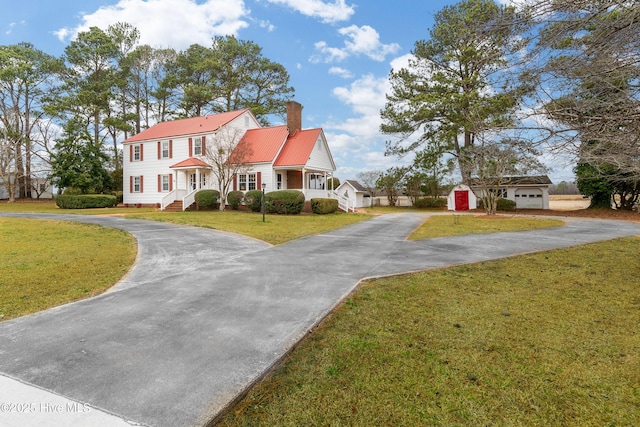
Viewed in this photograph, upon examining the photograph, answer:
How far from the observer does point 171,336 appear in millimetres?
3412

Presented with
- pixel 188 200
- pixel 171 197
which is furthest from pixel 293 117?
pixel 171 197

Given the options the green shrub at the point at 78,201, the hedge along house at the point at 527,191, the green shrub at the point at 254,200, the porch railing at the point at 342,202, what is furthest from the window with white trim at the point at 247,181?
the hedge along house at the point at 527,191

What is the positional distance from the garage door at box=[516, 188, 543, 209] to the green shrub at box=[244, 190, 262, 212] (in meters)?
26.1

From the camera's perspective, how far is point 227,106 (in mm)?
35469

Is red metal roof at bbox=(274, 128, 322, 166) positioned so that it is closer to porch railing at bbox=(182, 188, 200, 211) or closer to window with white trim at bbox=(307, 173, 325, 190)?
window with white trim at bbox=(307, 173, 325, 190)

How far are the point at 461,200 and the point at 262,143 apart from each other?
65.3 ft

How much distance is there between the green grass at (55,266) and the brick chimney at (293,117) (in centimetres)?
1759

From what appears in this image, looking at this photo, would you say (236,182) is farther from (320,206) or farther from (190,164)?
(320,206)

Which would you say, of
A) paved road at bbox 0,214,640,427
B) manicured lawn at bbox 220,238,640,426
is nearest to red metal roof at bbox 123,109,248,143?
paved road at bbox 0,214,640,427

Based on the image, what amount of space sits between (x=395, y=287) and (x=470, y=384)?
2.70 metres

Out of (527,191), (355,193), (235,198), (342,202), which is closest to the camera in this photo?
(235,198)

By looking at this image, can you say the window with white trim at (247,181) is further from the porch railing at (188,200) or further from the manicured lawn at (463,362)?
the manicured lawn at (463,362)

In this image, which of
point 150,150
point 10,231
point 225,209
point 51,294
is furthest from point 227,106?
point 51,294

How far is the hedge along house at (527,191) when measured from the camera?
105 feet
